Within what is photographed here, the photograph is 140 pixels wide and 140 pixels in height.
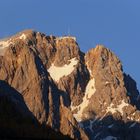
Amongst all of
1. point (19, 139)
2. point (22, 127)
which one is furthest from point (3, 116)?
point (19, 139)

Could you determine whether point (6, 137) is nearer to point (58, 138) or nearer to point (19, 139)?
point (19, 139)

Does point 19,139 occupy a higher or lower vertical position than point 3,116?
lower

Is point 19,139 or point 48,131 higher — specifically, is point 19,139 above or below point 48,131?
below

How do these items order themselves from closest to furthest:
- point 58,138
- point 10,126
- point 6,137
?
point 6,137 < point 10,126 < point 58,138

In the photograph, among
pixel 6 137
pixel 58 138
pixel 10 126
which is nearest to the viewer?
pixel 6 137

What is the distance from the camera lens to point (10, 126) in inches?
7087

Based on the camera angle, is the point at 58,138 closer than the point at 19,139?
No

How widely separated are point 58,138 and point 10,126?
20996 millimetres

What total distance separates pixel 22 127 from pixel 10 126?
9.51 metres

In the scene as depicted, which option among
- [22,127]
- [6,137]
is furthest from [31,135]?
[6,137]

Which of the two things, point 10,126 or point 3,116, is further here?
point 3,116

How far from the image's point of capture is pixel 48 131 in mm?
199750

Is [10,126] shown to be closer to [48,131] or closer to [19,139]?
[19,139]

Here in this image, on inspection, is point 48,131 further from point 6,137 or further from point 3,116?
point 6,137
